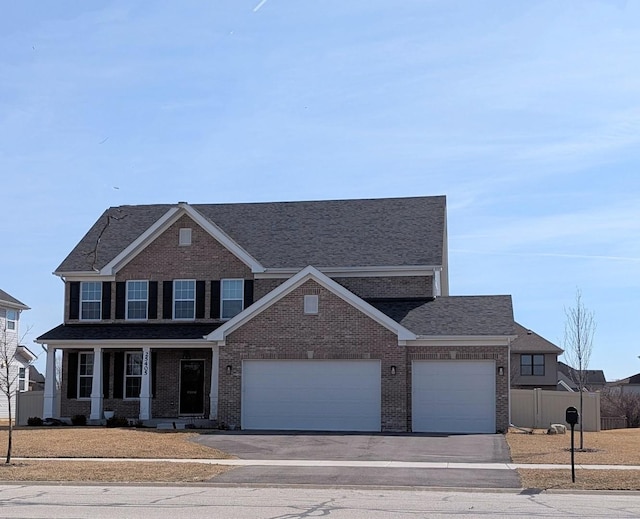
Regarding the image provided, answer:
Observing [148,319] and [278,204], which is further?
[278,204]

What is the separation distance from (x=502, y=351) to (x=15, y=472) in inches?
682

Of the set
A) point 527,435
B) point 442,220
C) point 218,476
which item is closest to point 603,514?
point 218,476

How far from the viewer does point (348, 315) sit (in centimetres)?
3278

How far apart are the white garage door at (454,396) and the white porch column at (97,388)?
490 inches

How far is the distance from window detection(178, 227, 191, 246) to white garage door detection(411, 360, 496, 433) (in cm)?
1108

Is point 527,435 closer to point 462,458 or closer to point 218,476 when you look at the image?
point 462,458

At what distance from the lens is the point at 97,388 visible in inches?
1437

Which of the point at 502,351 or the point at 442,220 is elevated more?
the point at 442,220

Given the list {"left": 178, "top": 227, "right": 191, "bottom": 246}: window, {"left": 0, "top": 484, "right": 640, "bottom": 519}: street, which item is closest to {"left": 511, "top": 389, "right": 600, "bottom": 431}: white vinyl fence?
{"left": 178, "top": 227, "right": 191, "bottom": 246}: window

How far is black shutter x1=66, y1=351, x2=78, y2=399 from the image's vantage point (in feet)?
126

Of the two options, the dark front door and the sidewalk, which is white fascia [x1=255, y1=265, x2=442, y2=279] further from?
the sidewalk

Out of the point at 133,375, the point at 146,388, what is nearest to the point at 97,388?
the point at 133,375

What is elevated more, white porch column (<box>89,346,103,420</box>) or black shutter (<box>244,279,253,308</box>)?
black shutter (<box>244,279,253,308</box>)

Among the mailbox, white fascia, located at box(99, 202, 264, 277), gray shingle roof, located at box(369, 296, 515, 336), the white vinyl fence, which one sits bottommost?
the white vinyl fence
